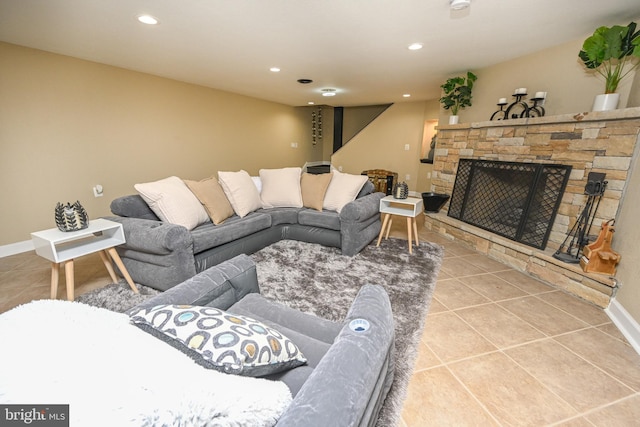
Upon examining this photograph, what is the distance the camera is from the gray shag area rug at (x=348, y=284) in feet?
5.29

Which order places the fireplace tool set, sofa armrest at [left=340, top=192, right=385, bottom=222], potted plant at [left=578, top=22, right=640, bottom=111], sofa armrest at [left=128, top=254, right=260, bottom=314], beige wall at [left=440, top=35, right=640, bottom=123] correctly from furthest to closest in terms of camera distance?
sofa armrest at [left=340, top=192, right=385, bottom=222] → beige wall at [left=440, top=35, right=640, bottom=123] → the fireplace tool set → potted plant at [left=578, top=22, right=640, bottom=111] → sofa armrest at [left=128, top=254, right=260, bottom=314]

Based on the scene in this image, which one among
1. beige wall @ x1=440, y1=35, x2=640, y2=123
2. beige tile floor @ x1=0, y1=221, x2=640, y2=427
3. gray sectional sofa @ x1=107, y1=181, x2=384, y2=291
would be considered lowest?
beige tile floor @ x1=0, y1=221, x2=640, y2=427

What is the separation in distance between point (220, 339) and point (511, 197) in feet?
10.7

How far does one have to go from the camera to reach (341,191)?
3148 mm

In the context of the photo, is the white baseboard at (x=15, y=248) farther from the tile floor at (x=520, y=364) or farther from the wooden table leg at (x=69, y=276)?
the tile floor at (x=520, y=364)

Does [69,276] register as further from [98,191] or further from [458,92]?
[458,92]

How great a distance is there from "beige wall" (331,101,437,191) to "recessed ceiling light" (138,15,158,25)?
5.27 m

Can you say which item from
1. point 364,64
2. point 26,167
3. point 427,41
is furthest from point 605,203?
point 26,167

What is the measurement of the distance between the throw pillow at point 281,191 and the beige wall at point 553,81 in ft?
8.60

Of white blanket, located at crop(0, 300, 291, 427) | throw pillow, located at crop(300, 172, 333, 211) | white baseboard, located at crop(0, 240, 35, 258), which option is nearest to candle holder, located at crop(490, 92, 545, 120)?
throw pillow, located at crop(300, 172, 333, 211)

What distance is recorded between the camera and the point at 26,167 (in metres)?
2.88

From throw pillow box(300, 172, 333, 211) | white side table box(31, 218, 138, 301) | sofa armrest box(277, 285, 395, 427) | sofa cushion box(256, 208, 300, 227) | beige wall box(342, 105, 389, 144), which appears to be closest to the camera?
sofa armrest box(277, 285, 395, 427)

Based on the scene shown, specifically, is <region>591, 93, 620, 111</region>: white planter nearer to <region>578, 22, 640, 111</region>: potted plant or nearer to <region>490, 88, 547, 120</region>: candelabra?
<region>578, 22, 640, 111</region>: potted plant

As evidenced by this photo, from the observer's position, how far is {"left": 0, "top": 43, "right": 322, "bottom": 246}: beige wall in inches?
110
